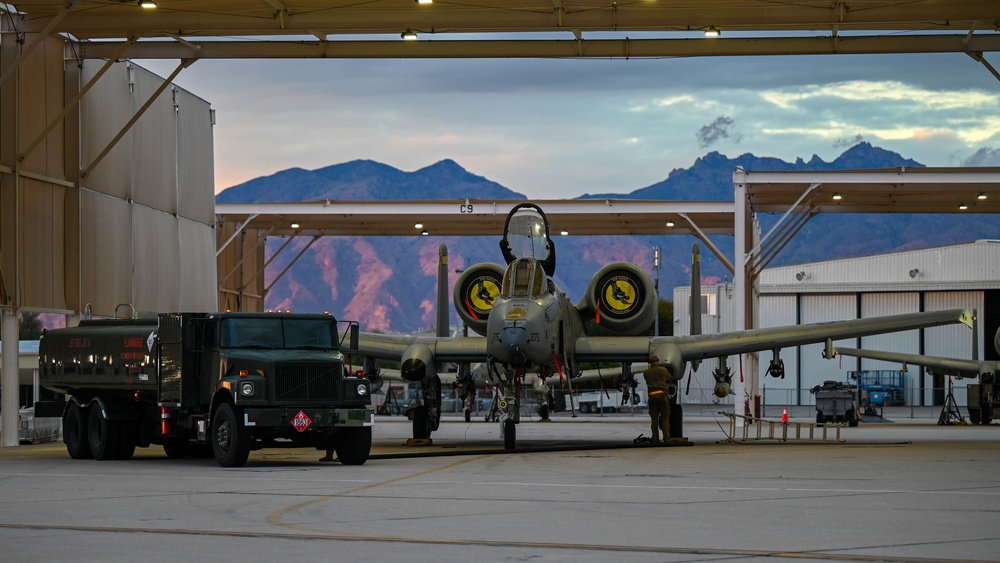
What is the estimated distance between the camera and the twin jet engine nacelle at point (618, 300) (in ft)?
85.5

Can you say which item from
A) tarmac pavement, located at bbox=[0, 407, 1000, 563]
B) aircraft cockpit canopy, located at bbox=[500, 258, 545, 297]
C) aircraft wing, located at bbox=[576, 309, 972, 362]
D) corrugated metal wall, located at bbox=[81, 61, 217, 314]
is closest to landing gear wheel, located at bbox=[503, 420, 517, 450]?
tarmac pavement, located at bbox=[0, 407, 1000, 563]

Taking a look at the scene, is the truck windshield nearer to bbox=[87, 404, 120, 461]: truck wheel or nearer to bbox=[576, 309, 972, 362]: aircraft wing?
bbox=[87, 404, 120, 461]: truck wheel

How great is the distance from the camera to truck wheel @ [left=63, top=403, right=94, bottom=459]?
21.0 meters

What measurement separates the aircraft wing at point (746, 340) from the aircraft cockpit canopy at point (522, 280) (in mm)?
2653

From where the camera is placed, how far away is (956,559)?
8.53 m

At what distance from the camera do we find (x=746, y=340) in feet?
83.9

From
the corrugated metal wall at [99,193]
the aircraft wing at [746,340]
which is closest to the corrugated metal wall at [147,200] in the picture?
the corrugated metal wall at [99,193]

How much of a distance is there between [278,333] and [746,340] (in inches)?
428

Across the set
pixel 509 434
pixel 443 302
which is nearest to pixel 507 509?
pixel 509 434

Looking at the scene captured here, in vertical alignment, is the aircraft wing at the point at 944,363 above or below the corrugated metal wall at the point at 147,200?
below

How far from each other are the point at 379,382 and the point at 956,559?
64.5 feet

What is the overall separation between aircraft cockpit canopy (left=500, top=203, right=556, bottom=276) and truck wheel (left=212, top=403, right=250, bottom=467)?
733cm

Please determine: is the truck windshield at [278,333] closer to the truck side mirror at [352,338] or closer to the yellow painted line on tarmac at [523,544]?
the truck side mirror at [352,338]

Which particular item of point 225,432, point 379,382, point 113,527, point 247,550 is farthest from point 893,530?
point 379,382
